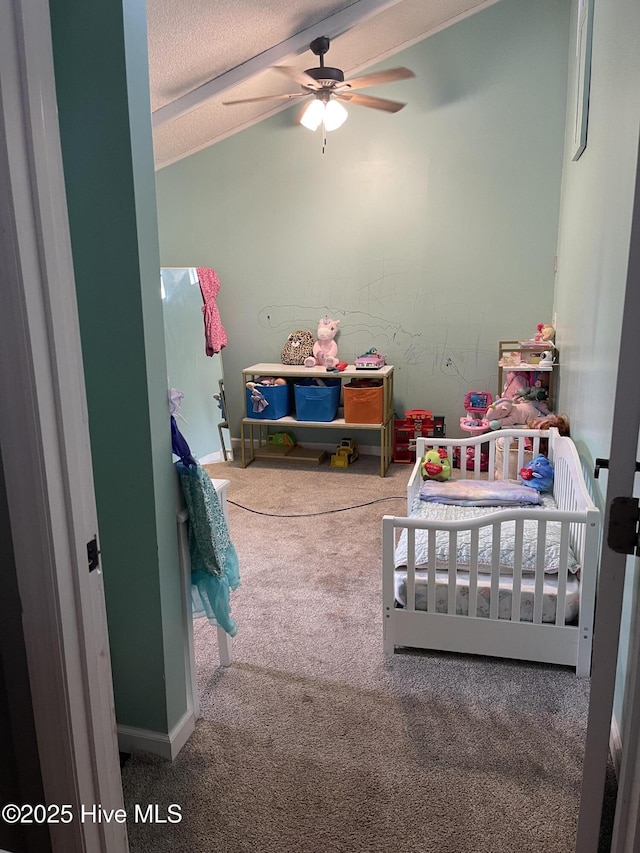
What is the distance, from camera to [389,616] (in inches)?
91.4

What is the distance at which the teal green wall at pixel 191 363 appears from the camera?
14.6 ft

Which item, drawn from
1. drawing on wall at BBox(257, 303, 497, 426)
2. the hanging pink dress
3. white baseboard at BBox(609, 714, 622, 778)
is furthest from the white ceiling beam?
white baseboard at BBox(609, 714, 622, 778)

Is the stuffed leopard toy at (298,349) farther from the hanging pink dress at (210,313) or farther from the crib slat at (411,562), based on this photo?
the crib slat at (411,562)

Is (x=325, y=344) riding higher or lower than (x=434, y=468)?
higher

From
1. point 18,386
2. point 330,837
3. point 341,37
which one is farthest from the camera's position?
point 341,37

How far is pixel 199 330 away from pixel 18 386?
148 inches

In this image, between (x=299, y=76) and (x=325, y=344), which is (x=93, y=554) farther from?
(x=325, y=344)

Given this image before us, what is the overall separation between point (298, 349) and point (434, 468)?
1.97 m

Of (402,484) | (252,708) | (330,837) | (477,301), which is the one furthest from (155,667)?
(477,301)

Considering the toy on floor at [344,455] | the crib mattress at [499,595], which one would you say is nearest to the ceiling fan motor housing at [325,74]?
the toy on floor at [344,455]

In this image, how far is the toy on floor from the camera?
4738mm

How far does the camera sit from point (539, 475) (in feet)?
10.1

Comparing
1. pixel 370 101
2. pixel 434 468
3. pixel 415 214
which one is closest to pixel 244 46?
pixel 370 101

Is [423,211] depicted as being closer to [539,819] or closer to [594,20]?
[594,20]
